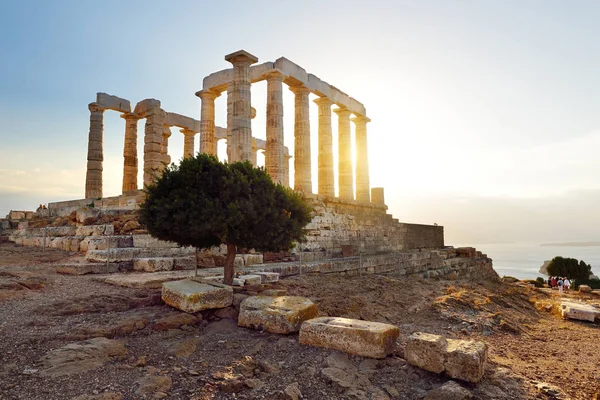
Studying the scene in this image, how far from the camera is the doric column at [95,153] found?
2222 cm

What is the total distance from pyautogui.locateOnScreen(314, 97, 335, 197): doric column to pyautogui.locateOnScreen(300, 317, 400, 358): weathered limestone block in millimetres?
15767

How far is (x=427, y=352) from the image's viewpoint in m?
5.00

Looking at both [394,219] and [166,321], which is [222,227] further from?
[394,219]

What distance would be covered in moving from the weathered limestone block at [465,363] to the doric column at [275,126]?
1402 centimetres

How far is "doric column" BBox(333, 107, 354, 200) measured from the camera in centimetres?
2290

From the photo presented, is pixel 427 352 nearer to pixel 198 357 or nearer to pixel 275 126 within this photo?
pixel 198 357

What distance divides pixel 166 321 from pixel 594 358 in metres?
7.82

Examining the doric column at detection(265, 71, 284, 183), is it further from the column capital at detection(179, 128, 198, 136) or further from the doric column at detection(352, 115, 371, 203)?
the column capital at detection(179, 128, 198, 136)

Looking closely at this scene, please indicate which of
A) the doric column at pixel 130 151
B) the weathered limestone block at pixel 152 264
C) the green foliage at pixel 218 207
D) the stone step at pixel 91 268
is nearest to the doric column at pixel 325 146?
the doric column at pixel 130 151

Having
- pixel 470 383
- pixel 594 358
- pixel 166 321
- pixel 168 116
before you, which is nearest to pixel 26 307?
pixel 166 321

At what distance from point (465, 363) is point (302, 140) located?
16.3m

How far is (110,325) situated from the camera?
19.5 ft

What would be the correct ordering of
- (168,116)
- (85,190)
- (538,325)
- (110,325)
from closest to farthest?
(110,325)
(538,325)
(85,190)
(168,116)

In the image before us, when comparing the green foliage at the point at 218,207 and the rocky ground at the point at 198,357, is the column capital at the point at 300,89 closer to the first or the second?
the green foliage at the point at 218,207
